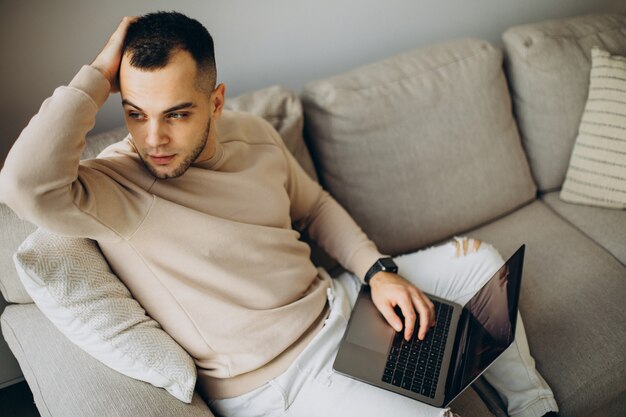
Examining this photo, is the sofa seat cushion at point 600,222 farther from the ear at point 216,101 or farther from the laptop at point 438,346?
the ear at point 216,101

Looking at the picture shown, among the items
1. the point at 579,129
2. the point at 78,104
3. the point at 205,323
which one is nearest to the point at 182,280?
the point at 205,323

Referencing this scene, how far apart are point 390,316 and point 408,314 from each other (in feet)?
0.15

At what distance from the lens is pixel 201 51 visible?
1.10 metres

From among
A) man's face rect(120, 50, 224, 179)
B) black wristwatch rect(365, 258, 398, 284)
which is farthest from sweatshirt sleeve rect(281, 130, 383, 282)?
man's face rect(120, 50, 224, 179)

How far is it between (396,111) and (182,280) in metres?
0.90

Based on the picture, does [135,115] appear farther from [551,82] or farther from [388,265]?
[551,82]

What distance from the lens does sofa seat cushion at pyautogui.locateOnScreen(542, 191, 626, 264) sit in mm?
1693

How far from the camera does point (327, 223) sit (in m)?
1.48

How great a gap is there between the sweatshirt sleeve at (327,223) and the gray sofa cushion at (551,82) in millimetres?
853

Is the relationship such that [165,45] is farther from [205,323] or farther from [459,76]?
[459,76]

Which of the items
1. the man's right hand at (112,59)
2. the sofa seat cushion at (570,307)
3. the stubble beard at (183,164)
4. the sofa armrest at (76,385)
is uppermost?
the man's right hand at (112,59)

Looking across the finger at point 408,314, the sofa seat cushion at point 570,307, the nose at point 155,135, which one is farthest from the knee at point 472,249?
the nose at point 155,135

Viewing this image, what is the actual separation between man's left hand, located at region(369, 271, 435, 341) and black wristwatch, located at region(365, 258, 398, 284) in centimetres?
3

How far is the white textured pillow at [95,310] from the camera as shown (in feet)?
3.23
